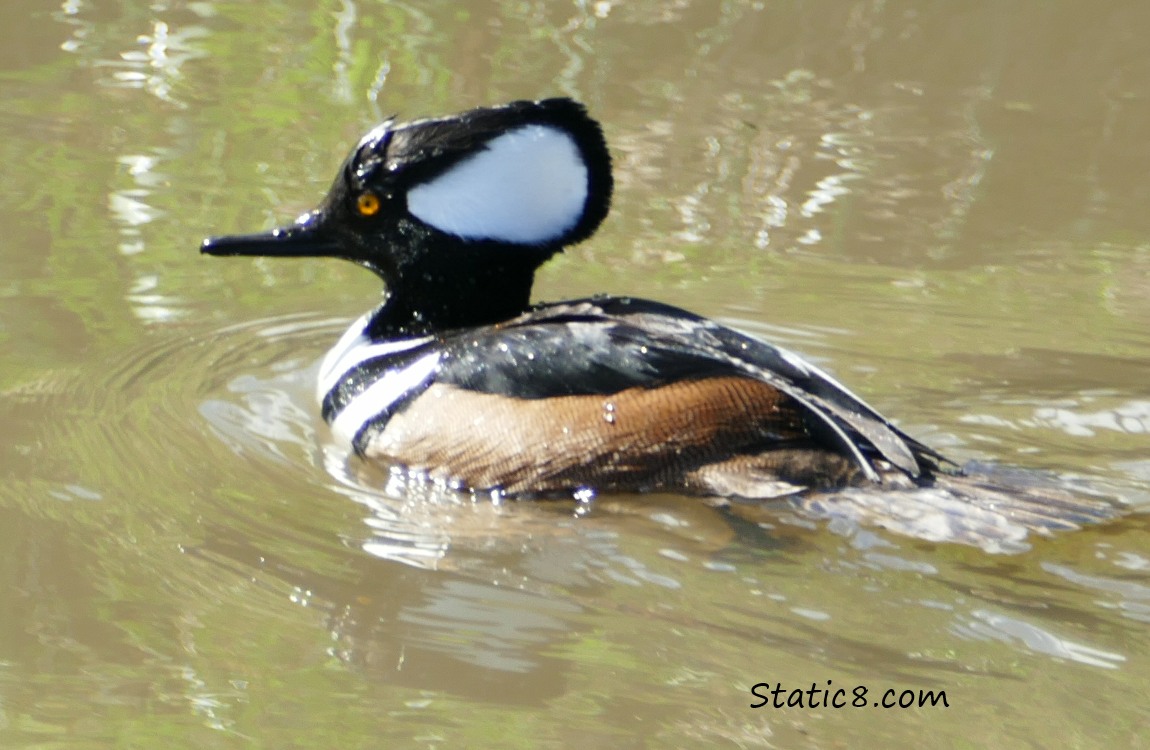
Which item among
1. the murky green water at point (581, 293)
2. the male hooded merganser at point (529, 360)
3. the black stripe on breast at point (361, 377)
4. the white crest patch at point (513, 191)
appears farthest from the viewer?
the black stripe on breast at point (361, 377)

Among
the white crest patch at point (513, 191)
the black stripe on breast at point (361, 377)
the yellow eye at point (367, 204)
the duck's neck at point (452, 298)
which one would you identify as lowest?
the black stripe on breast at point (361, 377)

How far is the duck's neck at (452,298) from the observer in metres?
6.04

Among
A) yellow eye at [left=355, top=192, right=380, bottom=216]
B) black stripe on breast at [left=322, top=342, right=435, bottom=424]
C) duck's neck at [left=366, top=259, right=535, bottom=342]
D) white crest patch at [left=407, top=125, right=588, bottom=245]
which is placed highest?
A: white crest patch at [left=407, top=125, right=588, bottom=245]

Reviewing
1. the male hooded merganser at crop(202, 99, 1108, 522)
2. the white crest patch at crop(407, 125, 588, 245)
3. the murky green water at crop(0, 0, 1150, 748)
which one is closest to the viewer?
the murky green water at crop(0, 0, 1150, 748)

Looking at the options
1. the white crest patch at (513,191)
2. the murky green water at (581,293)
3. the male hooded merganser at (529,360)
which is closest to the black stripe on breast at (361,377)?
the male hooded merganser at (529,360)

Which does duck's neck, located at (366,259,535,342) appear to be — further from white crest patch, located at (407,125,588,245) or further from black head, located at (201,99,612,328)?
white crest patch, located at (407,125,588,245)

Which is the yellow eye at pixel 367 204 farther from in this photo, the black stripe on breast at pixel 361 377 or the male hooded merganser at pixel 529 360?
the black stripe on breast at pixel 361 377

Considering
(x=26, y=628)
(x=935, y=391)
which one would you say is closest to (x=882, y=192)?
(x=935, y=391)

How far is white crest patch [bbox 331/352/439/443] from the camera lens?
5.78 meters

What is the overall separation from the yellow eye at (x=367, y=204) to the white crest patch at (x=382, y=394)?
614 millimetres

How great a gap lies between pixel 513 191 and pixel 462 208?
0.22 meters

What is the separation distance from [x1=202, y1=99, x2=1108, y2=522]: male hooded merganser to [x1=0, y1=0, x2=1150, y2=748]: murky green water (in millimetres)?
176

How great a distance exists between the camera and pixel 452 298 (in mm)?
6117

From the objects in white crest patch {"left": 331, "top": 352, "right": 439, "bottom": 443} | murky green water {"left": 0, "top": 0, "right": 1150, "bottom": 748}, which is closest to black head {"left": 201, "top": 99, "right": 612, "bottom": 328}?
white crest patch {"left": 331, "top": 352, "right": 439, "bottom": 443}
